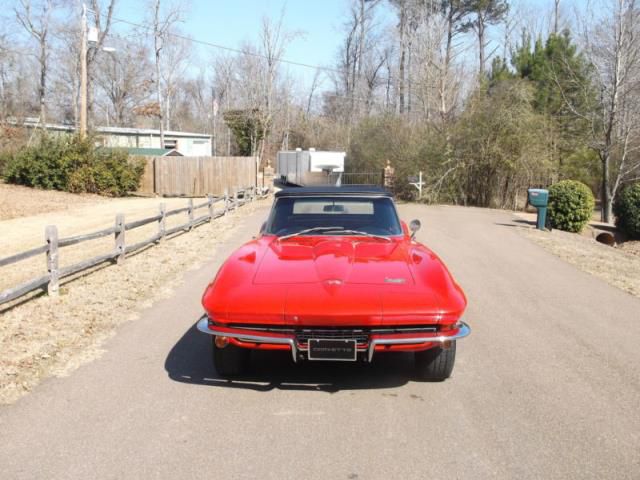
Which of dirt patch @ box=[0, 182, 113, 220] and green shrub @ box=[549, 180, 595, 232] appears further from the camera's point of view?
dirt patch @ box=[0, 182, 113, 220]

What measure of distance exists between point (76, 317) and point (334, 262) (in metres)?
3.49

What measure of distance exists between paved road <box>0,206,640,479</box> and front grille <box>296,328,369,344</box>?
0.51m

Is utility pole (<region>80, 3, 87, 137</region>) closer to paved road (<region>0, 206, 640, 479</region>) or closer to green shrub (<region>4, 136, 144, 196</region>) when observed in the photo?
green shrub (<region>4, 136, 144, 196</region>)

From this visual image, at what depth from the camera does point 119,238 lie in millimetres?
10523

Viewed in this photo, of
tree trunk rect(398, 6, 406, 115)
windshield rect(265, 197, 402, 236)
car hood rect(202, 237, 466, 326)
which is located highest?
tree trunk rect(398, 6, 406, 115)

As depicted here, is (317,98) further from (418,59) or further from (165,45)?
(418,59)

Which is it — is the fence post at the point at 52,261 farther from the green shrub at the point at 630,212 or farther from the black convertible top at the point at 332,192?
the green shrub at the point at 630,212

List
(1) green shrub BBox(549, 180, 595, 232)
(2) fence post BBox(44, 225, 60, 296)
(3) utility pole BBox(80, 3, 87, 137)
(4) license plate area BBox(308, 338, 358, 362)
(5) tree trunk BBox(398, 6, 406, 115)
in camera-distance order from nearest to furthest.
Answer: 1. (4) license plate area BBox(308, 338, 358, 362)
2. (2) fence post BBox(44, 225, 60, 296)
3. (1) green shrub BBox(549, 180, 595, 232)
4. (3) utility pole BBox(80, 3, 87, 137)
5. (5) tree trunk BBox(398, 6, 406, 115)

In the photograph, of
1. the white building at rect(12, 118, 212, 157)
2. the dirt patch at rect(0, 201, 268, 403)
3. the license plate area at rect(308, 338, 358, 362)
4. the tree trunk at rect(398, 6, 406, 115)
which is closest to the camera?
the license plate area at rect(308, 338, 358, 362)

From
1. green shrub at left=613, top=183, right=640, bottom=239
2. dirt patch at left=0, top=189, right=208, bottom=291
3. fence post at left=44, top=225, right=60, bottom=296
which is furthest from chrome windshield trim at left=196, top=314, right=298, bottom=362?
green shrub at left=613, top=183, right=640, bottom=239

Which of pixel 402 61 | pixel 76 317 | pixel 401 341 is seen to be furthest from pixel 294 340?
pixel 402 61

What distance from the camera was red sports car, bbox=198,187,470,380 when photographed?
169 inches

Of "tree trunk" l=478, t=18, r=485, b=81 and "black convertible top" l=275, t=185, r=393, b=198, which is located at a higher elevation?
"tree trunk" l=478, t=18, r=485, b=81

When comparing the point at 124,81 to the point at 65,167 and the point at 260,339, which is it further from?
the point at 260,339
